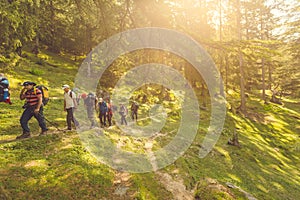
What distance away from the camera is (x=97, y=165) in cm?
905

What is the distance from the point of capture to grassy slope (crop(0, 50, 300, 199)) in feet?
23.8

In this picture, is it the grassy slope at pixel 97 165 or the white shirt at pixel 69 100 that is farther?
the white shirt at pixel 69 100

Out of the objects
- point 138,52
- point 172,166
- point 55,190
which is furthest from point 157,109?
point 55,190

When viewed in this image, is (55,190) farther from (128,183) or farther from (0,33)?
(0,33)

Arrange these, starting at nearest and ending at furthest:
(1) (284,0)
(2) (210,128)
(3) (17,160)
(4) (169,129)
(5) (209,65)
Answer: (3) (17,160) → (4) (169,129) → (2) (210,128) → (5) (209,65) → (1) (284,0)

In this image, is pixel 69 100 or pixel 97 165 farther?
pixel 69 100

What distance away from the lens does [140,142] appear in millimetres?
14312

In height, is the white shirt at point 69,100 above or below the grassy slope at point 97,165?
above

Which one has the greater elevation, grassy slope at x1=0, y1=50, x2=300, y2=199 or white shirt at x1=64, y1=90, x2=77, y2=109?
white shirt at x1=64, y1=90, x2=77, y2=109

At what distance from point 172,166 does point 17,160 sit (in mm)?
6630

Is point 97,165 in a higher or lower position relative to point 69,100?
lower

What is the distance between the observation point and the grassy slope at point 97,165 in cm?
725

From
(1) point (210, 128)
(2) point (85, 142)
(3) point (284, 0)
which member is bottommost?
(1) point (210, 128)

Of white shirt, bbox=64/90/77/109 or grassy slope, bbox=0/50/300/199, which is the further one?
white shirt, bbox=64/90/77/109
